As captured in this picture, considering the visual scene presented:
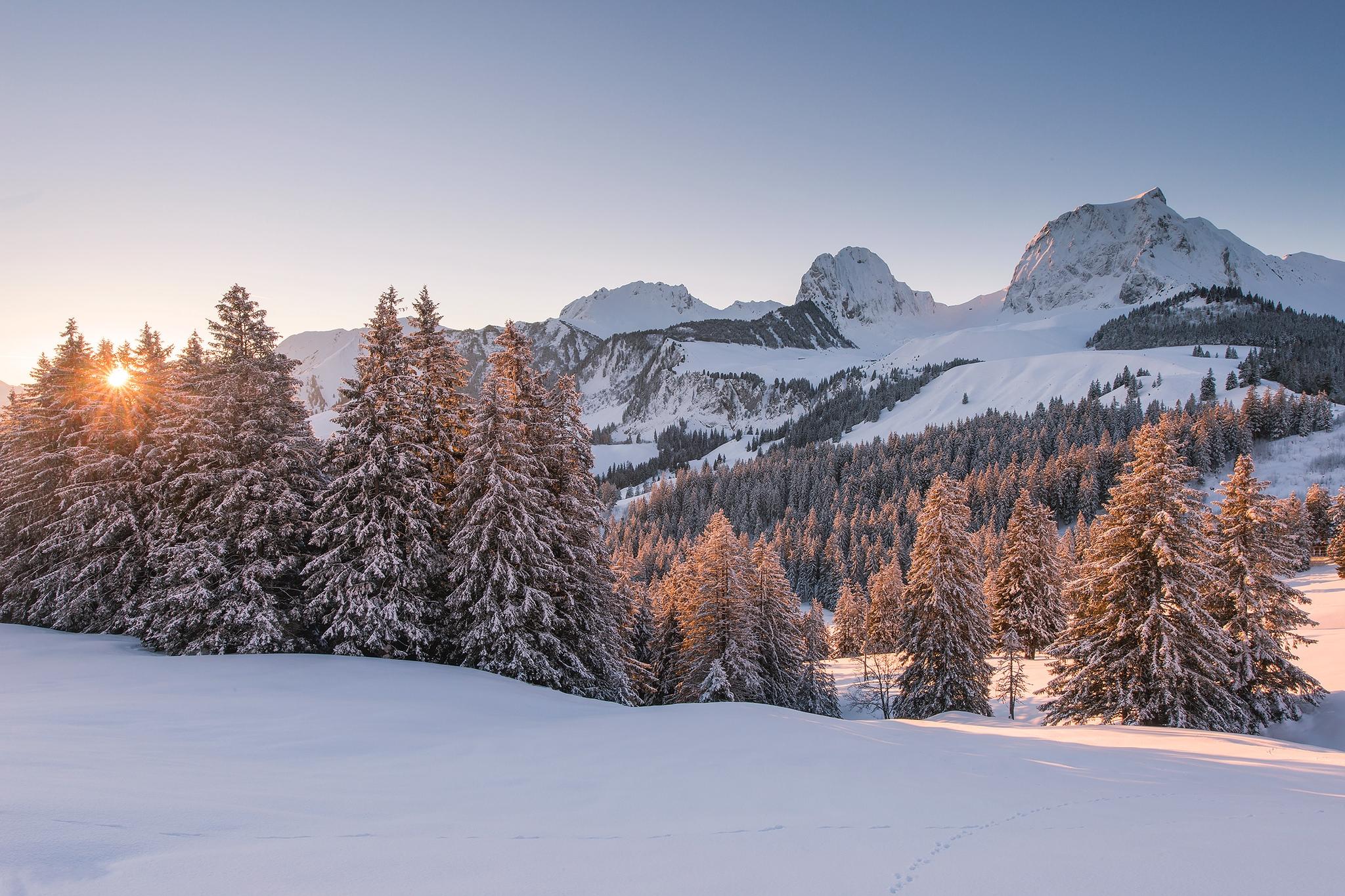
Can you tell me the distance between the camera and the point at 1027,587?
3800cm

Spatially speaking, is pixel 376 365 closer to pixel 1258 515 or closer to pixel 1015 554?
pixel 1258 515

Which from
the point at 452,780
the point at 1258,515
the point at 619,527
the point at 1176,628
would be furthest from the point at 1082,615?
the point at 619,527

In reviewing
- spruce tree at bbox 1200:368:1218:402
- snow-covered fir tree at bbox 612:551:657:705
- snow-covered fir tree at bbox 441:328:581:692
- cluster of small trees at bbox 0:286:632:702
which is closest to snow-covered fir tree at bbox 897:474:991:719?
snow-covered fir tree at bbox 612:551:657:705

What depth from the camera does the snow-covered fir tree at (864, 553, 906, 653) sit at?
173ft

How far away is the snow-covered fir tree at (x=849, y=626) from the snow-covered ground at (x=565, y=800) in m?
50.2

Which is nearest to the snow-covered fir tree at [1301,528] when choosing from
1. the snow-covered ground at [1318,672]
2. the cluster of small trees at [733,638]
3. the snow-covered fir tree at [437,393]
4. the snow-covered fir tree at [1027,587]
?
the snow-covered ground at [1318,672]

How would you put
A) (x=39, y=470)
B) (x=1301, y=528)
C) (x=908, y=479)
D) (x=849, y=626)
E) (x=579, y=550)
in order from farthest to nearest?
(x=908, y=479)
(x=849, y=626)
(x=1301, y=528)
(x=39, y=470)
(x=579, y=550)

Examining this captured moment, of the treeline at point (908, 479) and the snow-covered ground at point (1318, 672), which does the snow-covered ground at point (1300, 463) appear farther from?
the snow-covered ground at point (1318, 672)

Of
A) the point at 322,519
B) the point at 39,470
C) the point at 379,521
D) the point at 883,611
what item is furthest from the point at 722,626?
the point at 883,611

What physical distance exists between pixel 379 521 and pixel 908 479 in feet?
373

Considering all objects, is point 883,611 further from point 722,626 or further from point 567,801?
point 567,801

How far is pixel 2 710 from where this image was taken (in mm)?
9117

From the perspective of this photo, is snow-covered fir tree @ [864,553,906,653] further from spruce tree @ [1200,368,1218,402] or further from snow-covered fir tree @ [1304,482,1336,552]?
spruce tree @ [1200,368,1218,402]

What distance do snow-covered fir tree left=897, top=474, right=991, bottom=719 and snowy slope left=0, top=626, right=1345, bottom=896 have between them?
485 inches
